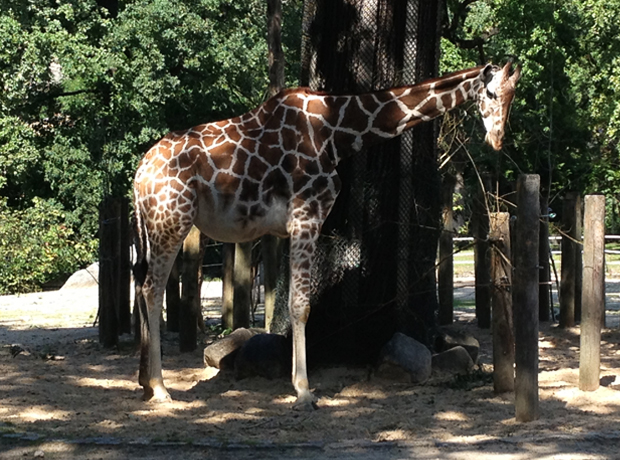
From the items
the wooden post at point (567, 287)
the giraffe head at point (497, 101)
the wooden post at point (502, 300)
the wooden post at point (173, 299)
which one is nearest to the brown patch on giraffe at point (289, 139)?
the giraffe head at point (497, 101)

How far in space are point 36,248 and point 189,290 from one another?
15.0m

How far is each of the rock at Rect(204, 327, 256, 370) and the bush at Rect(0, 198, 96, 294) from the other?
15.4 meters

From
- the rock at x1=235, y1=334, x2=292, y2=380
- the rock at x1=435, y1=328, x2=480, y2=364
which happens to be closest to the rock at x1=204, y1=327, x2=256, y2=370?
the rock at x1=235, y1=334, x2=292, y2=380

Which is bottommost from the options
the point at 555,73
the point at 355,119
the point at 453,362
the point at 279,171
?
the point at 453,362

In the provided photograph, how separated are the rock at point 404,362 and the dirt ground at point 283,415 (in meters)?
0.11

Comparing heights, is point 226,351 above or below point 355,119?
below

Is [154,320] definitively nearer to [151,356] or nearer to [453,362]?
[151,356]

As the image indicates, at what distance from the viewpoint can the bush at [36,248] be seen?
25.3 metres

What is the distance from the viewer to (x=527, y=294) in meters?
7.94

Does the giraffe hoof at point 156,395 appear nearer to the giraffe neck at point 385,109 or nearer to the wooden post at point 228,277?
the giraffe neck at point 385,109

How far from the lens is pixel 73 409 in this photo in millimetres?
8984

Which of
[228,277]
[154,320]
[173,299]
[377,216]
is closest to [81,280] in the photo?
[173,299]

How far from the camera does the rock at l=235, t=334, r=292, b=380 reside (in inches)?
401

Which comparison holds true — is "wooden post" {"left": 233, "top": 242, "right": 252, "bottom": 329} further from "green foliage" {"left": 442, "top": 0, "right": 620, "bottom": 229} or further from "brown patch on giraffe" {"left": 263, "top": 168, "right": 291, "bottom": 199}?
"green foliage" {"left": 442, "top": 0, "right": 620, "bottom": 229}
